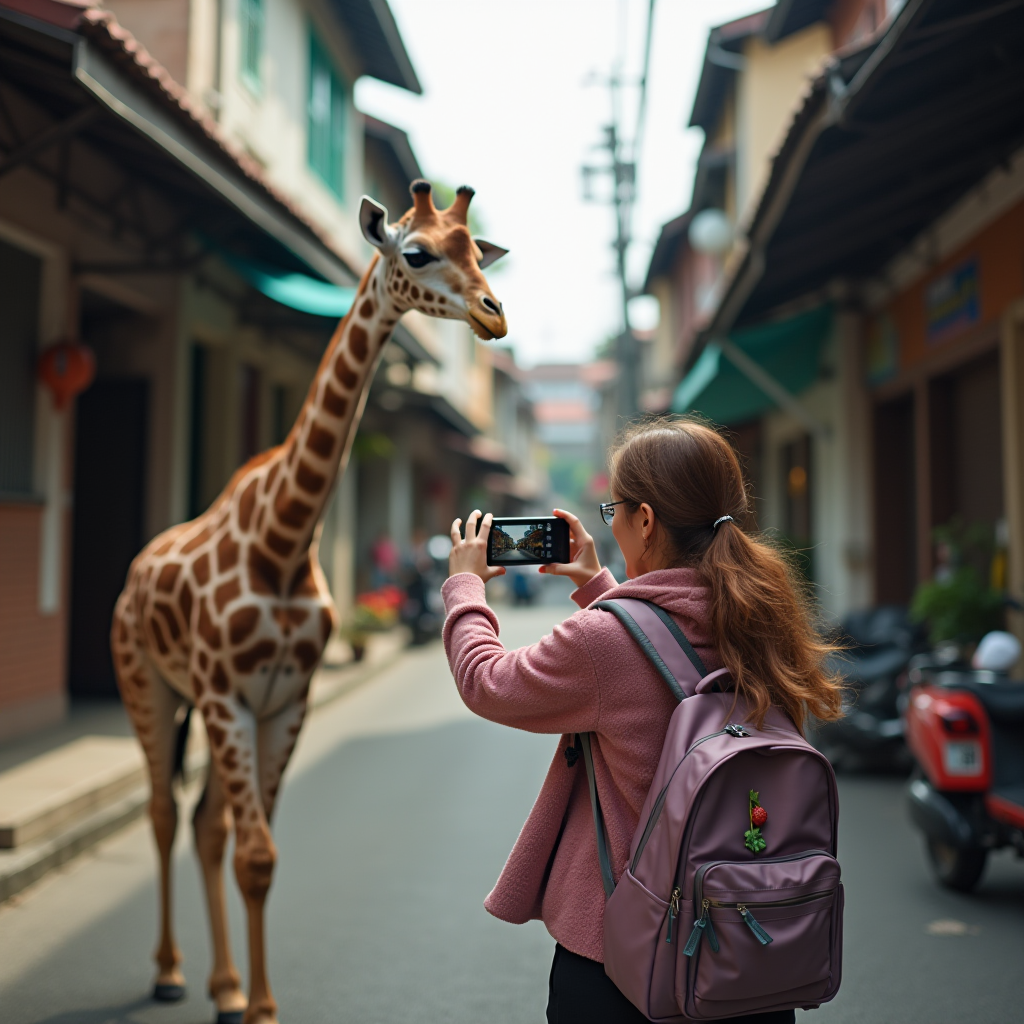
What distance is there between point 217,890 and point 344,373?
196 centimetres

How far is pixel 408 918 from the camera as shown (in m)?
4.85

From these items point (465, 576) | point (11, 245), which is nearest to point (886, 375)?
point (11, 245)

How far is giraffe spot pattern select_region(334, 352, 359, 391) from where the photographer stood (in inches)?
144

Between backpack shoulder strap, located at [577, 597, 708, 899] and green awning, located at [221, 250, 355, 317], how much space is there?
22.1ft

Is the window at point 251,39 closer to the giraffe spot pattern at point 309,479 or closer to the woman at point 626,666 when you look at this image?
the giraffe spot pattern at point 309,479

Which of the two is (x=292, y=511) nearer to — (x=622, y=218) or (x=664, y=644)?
(x=664, y=644)

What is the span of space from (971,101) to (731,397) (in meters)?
7.01

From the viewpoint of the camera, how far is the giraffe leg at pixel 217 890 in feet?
12.4

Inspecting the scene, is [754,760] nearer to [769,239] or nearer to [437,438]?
[769,239]

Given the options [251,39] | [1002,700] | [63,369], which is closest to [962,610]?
[1002,700]

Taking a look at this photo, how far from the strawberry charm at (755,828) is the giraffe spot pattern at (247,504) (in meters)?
2.56

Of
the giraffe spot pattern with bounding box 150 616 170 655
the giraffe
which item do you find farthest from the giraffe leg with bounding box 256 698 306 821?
the giraffe spot pattern with bounding box 150 616 170 655

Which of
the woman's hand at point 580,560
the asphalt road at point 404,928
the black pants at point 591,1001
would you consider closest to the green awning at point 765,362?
the asphalt road at point 404,928

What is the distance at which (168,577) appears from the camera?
13.8 feet
